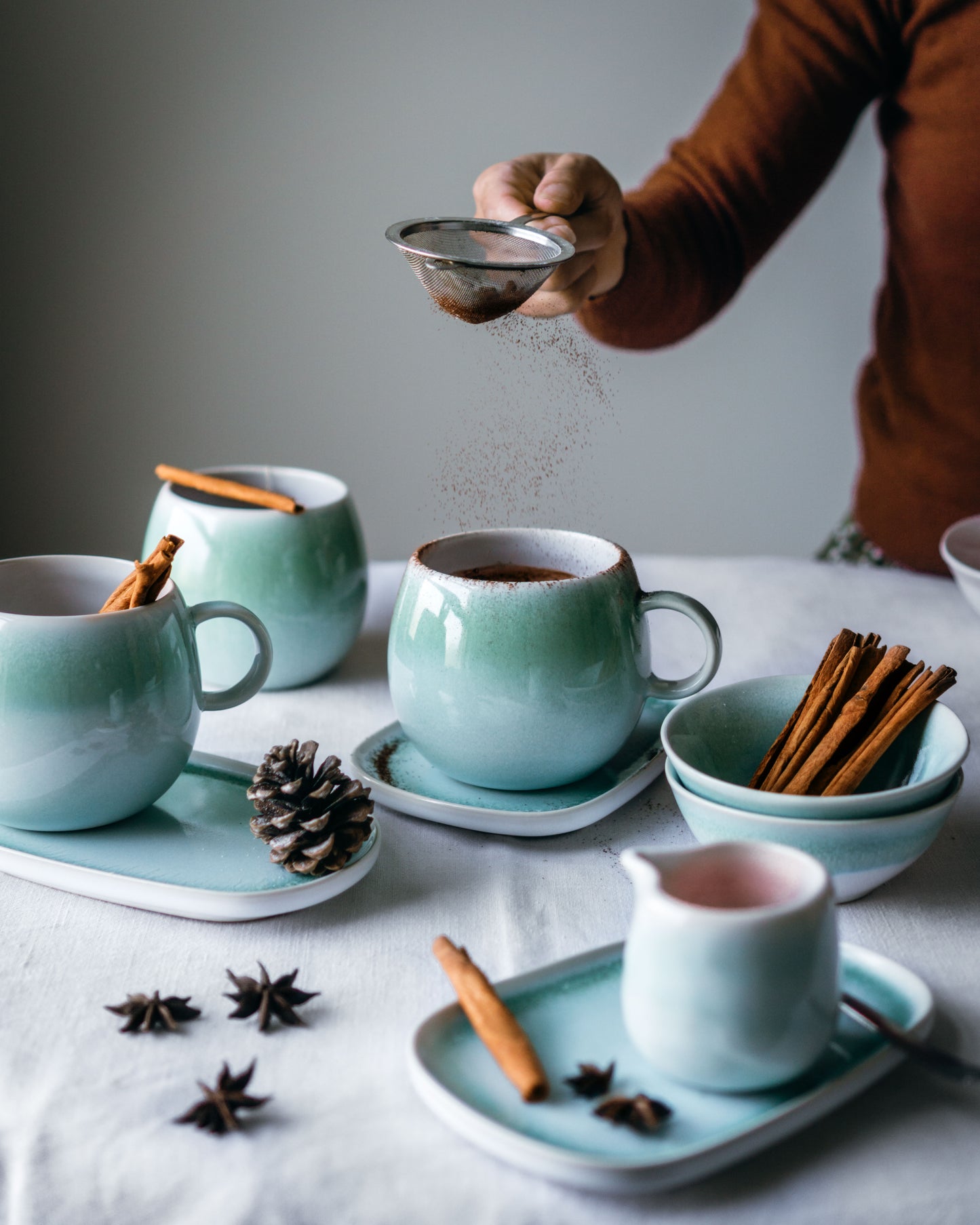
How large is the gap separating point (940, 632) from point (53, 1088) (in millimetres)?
746

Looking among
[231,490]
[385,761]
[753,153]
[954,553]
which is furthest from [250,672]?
[753,153]

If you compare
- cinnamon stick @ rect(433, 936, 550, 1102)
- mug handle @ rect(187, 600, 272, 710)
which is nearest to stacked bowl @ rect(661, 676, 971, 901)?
cinnamon stick @ rect(433, 936, 550, 1102)

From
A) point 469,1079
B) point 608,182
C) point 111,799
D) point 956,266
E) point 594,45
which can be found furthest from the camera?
point 594,45

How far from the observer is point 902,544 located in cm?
131

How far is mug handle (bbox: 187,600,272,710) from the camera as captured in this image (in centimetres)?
66

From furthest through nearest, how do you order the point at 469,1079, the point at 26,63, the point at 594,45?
the point at 594,45 → the point at 26,63 → the point at 469,1079

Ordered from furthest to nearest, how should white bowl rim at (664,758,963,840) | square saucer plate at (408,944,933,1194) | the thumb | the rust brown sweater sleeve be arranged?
the rust brown sweater sleeve
the thumb
white bowl rim at (664,758,963,840)
square saucer plate at (408,944,933,1194)

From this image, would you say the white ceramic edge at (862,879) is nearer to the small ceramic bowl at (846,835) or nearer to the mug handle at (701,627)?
the small ceramic bowl at (846,835)

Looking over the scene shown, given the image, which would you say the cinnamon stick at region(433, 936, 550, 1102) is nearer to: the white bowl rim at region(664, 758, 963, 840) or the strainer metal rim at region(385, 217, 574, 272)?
the white bowl rim at region(664, 758, 963, 840)

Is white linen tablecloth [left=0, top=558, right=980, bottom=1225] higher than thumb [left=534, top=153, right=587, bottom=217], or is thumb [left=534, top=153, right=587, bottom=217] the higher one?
thumb [left=534, top=153, right=587, bottom=217]

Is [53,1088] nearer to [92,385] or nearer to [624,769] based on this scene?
[624,769]

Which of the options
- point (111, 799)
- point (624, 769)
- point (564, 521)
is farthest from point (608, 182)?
point (564, 521)

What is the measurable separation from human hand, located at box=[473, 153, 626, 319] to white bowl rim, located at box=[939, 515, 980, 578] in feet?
1.21

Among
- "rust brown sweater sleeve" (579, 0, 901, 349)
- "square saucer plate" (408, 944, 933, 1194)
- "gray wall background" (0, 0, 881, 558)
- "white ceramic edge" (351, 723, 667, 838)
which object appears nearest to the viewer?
"square saucer plate" (408, 944, 933, 1194)
